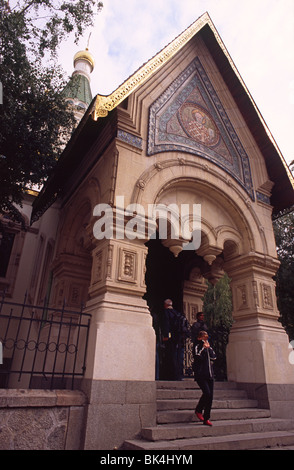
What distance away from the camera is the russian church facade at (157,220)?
5273 millimetres

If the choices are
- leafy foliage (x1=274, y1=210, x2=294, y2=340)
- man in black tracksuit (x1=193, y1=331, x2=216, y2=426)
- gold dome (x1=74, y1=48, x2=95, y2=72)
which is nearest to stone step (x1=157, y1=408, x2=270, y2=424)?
man in black tracksuit (x1=193, y1=331, x2=216, y2=426)

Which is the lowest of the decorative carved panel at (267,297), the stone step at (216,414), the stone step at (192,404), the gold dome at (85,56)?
the stone step at (216,414)

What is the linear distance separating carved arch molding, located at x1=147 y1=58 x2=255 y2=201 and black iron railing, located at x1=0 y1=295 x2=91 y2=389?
418 cm

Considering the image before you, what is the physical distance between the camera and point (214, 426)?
5133mm

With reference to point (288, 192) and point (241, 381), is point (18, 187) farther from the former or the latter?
point (288, 192)

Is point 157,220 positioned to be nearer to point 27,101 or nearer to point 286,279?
point 27,101

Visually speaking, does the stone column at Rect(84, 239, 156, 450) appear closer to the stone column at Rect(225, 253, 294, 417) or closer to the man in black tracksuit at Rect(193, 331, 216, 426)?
the man in black tracksuit at Rect(193, 331, 216, 426)

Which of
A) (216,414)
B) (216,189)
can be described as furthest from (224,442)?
(216,189)

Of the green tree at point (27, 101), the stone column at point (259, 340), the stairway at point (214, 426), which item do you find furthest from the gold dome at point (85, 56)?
the stairway at point (214, 426)

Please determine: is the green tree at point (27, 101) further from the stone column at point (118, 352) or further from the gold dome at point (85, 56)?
the gold dome at point (85, 56)

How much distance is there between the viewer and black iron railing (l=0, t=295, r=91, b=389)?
15.9ft

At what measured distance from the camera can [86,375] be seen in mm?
5059

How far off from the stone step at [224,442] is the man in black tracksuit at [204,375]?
0.41 m

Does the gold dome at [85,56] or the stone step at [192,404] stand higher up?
the gold dome at [85,56]
